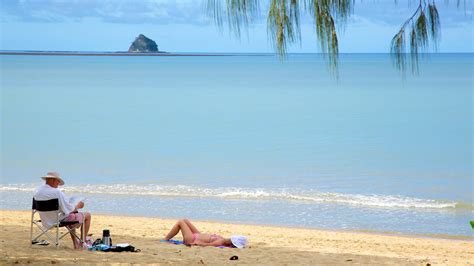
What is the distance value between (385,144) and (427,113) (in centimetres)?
1131

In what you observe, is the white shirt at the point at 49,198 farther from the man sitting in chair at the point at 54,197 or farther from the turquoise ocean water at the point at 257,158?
the turquoise ocean water at the point at 257,158

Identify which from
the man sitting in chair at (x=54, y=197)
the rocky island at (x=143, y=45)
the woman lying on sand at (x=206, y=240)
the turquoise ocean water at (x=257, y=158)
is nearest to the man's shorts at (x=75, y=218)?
the man sitting in chair at (x=54, y=197)

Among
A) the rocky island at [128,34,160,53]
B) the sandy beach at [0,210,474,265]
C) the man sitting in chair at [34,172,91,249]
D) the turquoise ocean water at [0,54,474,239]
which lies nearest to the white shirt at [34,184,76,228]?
the man sitting in chair at [34,172,91,249]

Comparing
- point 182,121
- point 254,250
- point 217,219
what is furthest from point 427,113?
point 254,250

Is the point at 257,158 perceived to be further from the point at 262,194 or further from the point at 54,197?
the point at 54,197

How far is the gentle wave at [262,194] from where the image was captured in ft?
46.7

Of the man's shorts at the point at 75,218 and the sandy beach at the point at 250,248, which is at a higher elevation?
the man's shorts at the point at 75,218

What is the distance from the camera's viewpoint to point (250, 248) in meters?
9.77

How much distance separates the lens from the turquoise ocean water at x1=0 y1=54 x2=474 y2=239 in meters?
13.8

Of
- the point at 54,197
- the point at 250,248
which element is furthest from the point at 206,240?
the point at 54,197

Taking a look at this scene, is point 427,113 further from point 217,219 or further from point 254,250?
point 254,250

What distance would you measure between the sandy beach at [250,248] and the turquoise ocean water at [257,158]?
969mm

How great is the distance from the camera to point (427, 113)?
34.4 meters

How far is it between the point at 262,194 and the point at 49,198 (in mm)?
6994
